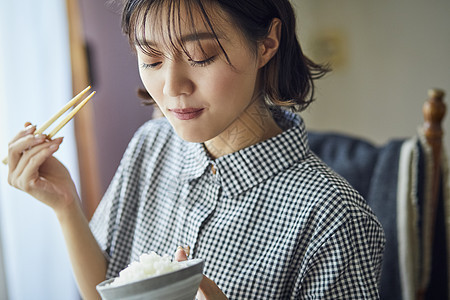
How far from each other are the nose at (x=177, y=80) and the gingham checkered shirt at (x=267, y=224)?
214 mm

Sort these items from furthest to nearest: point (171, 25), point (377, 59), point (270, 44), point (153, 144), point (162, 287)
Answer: point (377, 59), point (153, 144), point (270, 44), point (171, 25), point (162, 287)

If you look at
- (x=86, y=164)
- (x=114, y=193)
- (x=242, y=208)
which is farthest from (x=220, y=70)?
(x=86, y=164)

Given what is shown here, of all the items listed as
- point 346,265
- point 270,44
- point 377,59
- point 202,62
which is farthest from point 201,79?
point 377,59

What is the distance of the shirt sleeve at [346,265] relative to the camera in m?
0.81

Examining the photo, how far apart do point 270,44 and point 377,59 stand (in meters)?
2.15

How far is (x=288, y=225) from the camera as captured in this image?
33.9 inches

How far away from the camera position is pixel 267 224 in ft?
2.89

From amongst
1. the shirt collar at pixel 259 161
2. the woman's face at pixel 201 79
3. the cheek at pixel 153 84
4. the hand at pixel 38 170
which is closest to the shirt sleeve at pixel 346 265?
the shirt collar at pixel 259 161

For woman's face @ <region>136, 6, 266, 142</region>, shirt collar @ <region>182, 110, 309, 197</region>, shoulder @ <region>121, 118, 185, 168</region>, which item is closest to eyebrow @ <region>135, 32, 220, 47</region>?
woman's face @ <region>136, 6, 266, 142</region>

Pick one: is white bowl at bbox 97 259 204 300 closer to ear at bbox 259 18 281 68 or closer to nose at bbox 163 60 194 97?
nose at bbox 163 60 194 97

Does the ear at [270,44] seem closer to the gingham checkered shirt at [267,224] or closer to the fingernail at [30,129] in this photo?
the gingham checkered shirt at [267,224]

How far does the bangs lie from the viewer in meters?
0.73

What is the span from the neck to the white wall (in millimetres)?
1828

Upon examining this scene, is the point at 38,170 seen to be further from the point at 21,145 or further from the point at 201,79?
the point at 201,79
